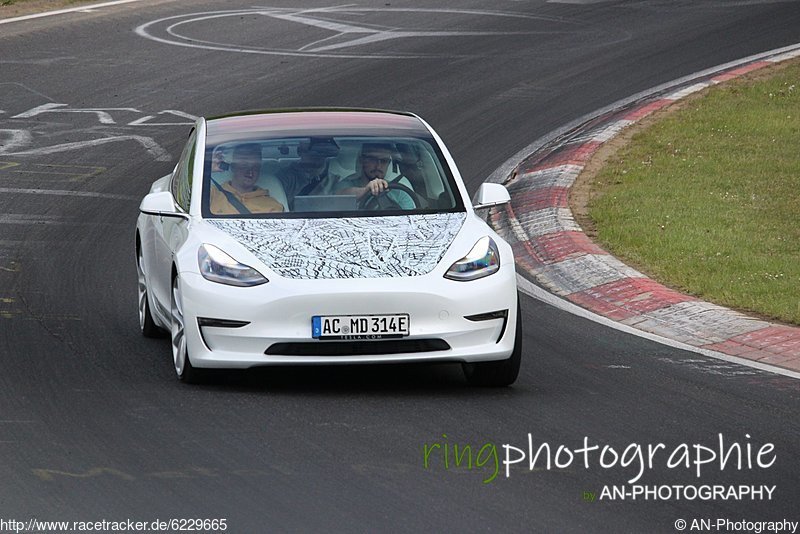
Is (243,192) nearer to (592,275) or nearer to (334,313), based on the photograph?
(334,313)

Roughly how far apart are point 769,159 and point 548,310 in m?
5.94

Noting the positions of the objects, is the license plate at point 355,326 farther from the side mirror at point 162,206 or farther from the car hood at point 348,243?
the side mirror at point 162,206

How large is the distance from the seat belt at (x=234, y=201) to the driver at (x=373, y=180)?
0.58 m

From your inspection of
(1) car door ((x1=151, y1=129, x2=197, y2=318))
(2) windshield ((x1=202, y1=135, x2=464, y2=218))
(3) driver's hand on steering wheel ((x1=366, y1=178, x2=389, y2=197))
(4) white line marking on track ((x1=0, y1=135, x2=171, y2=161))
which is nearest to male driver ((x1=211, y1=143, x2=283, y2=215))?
(2) windshield ((x1=202, y1=135, x2=464, y2=218))

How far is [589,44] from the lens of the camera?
24.1 meters

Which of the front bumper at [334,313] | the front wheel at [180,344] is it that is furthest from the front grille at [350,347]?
the front wheel at [180,344]

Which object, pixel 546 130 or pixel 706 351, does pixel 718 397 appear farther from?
pixel 546 130

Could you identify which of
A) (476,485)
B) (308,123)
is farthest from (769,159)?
(476,485)

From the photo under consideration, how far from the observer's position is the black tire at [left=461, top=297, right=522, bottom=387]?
8.68m

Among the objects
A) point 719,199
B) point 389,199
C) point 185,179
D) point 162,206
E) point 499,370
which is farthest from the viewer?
point 719,199

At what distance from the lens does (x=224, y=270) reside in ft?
27.9

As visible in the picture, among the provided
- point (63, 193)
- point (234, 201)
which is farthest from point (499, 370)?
point (63, 193)

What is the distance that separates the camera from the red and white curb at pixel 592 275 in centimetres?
1024

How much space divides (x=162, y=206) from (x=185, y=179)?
2.01ft
